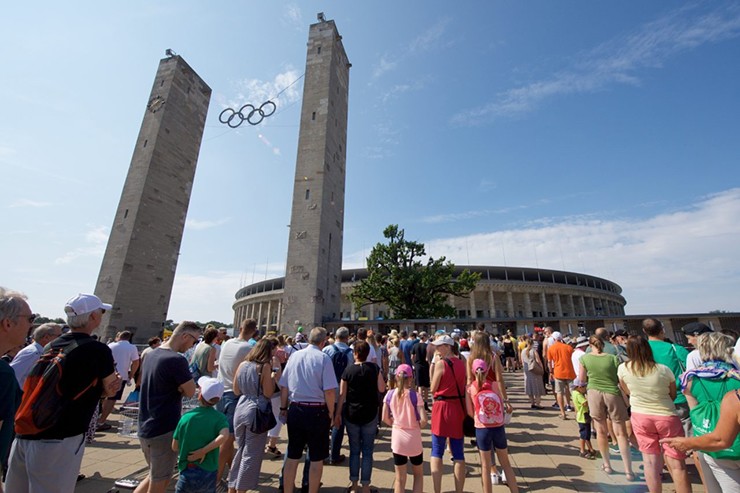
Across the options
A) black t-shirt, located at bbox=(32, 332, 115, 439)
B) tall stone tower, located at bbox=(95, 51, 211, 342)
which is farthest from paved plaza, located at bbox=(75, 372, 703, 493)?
tall stone tower, located at bbox=(95, 51, 211, 342)

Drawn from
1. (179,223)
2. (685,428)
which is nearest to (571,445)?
(685,428)

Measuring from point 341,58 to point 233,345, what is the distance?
99.5 ft

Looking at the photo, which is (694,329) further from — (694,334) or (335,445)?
(335,445)

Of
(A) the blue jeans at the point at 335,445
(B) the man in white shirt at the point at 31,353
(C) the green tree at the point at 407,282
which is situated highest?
(C) the green tree at the point at 407,282

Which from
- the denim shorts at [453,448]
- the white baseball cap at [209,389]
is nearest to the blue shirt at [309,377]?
the white baseball cap at [209,389]

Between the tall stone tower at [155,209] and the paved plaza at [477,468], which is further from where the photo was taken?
the tall stone tower at [155,209]

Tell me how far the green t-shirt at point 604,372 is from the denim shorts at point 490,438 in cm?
240

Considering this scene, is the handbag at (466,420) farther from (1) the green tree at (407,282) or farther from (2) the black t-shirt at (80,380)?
(1) the green tree at (407,282)

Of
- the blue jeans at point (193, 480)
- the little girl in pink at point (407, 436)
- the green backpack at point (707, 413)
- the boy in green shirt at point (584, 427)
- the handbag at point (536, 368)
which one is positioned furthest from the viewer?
the handbag at point (536, 368)

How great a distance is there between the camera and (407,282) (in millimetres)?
29062

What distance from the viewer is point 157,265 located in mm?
22500

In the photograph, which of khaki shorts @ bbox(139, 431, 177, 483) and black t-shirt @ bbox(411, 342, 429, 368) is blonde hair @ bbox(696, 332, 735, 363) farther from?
black t-shirt @ bbox(411, 342, 429, 368)

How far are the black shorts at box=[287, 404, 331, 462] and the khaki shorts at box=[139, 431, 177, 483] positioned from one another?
4.59 feet

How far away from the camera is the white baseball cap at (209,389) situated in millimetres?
3482
